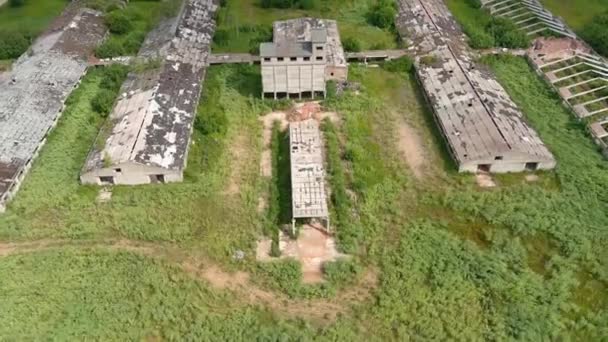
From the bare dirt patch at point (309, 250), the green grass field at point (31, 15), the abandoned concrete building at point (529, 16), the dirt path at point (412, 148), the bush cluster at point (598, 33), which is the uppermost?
the bush cluster at point (598, 33)

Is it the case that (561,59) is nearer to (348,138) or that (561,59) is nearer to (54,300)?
(348,138)

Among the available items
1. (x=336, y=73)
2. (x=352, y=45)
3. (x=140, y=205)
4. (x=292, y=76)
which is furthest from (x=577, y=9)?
(x=140, y=205)

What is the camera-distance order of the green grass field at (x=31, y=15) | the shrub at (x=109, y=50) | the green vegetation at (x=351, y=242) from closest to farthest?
the green vegetation at (x=351, y=242) < the shrub at (x=109, y=50) < the green grass field at (x=31, y=15)

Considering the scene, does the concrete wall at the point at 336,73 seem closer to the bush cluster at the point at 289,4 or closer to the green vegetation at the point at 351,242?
the green vegetation at the point at 351,242

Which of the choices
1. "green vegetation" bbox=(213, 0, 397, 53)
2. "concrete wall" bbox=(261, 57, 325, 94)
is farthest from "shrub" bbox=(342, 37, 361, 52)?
"concrete wall" bbox=(261, 57, 325, 94)

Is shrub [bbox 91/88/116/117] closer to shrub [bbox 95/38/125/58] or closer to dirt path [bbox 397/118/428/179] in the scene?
shrub [bbox 95/38/125/58]

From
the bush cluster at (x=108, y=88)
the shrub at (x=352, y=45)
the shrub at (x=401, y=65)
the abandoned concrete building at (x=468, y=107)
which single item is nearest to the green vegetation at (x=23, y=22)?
the bush cluster at (x=108, y=88)

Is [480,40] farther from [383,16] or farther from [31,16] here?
[31,16]
